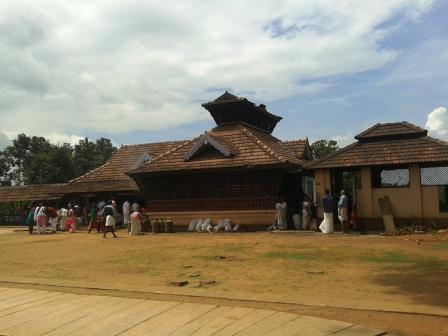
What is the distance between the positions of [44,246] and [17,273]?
6.67 m

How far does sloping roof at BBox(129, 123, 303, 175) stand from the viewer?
21.0m

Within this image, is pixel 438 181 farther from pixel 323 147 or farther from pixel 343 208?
pixel 323 147

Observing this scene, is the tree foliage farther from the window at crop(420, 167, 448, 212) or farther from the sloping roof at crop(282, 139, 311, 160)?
the window at crop(420, 167, 448, 212)

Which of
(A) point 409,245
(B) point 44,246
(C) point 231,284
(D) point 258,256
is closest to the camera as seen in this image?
(C) point 231,284

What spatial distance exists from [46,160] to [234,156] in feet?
113

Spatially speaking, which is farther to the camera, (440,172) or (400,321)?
(440,172)

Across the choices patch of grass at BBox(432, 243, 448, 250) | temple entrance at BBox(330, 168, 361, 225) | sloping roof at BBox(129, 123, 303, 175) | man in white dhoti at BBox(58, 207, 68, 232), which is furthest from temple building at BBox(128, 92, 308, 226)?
patch of grass at BBox(432, 243, 448, 250)

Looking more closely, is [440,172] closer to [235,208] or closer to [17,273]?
[235,208]

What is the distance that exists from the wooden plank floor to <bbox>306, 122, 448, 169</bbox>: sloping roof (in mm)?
13516

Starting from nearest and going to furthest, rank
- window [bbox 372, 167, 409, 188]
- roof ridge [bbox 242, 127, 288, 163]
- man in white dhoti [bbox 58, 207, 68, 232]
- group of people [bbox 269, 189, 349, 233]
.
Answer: group of people [bbox 269, 189, 349, 233], window [bbox 372, 167, 409, 188], roof ridge [bbox 242, 127, 288, 163], man in white dhoti [bbox 58, 207, 68, 232]

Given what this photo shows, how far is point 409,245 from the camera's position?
14211 millimetres

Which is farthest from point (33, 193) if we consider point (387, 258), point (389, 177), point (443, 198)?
point (387, 258)

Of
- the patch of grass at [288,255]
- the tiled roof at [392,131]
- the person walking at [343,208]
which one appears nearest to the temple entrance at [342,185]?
the person walking at [343,208]

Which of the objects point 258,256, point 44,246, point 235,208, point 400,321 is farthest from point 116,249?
point 400,321
